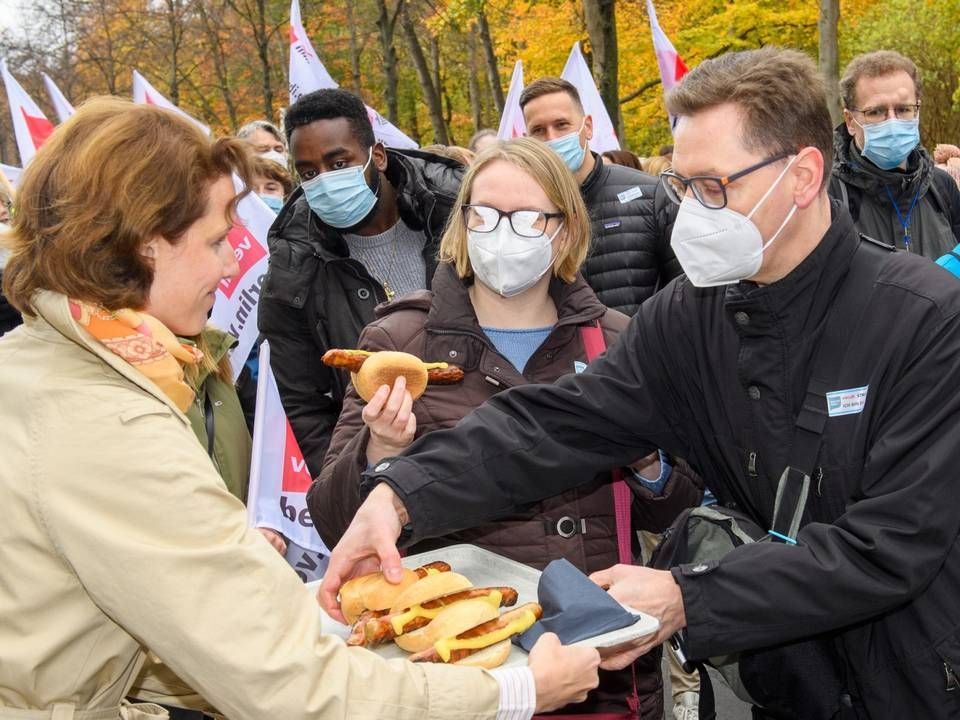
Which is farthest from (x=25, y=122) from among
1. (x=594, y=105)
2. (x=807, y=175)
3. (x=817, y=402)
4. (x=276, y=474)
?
(x=817, y=402)

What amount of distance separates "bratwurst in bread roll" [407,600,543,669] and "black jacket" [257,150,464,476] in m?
2.35

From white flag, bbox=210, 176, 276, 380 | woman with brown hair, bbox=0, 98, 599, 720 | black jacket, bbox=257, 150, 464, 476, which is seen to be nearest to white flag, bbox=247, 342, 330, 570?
black jacket, bbox=257, 150, 464, 476

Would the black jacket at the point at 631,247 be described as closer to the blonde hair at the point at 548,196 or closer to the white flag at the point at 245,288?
the blonde hair at the point at 548,196

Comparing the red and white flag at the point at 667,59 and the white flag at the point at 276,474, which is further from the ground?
the red and white flag at the point at 667,59

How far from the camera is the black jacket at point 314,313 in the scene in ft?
→ 15.1

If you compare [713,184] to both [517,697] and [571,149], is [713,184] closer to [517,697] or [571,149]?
[517,697]

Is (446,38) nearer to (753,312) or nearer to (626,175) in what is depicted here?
(626,175)

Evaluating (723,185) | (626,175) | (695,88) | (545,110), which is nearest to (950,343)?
(723,185)

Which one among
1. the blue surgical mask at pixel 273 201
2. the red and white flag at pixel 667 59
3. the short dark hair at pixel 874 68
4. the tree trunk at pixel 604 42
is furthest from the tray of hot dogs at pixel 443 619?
the tree trunk at pixel 604 42

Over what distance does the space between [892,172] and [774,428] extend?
402cm

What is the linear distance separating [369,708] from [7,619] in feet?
2.39

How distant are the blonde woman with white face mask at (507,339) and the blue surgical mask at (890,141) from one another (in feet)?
9.90

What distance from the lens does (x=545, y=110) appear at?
624cm

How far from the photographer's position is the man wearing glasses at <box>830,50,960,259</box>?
587 cm
